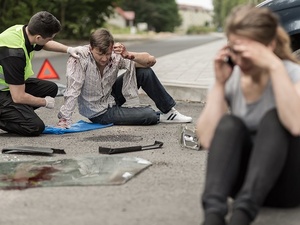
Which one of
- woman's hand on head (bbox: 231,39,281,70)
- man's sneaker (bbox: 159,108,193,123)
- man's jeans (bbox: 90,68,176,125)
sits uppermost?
woman's hand on head (bbox: 231,39,281,70)

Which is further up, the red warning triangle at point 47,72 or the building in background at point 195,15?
the red warning triangle at point 47,72

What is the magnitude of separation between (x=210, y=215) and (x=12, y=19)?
21.8 m

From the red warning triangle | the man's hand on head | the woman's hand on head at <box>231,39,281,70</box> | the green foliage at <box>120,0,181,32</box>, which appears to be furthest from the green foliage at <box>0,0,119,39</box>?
the green foliage at <box>120,0,181,32</box>

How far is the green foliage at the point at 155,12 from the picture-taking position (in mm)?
77812

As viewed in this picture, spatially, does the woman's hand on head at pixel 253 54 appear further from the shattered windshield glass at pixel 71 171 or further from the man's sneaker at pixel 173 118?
the man's sneaker at pixel 173 118

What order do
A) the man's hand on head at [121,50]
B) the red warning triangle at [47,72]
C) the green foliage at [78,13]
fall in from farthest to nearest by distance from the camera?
the green foliage at [78,13] < the red warning triangle at [47,72] < the man's hand on head at [121,50]

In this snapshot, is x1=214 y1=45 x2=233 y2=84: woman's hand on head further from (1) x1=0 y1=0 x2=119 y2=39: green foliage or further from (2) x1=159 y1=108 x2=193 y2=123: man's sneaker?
(1) x1=0 y1=0 x2=119 y2=39: green foliage

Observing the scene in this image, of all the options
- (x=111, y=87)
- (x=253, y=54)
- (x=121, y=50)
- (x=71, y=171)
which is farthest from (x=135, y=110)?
(x=253, y=54)

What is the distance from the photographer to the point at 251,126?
3.54 m

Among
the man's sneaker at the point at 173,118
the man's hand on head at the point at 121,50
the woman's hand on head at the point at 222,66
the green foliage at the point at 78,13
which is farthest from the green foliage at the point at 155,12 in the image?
the woman's hand on head at the point at 222,66

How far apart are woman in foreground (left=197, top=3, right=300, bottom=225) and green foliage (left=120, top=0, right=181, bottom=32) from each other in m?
72.5

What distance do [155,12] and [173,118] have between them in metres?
72.7

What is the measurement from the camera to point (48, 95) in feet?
23.1

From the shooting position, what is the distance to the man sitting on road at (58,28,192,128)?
670 centimetres
